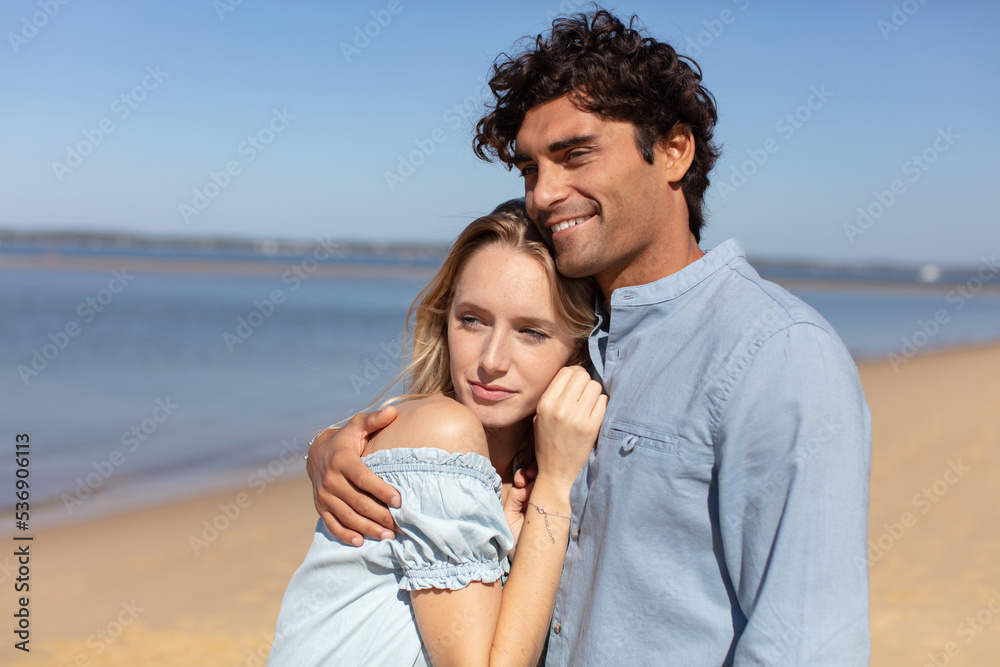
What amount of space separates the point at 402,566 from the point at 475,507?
279mm

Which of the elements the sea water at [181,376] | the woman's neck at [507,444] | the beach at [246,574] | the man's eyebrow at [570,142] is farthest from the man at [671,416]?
the beach at [246,574]

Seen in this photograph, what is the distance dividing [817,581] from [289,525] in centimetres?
618

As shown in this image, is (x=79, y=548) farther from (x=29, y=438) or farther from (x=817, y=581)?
(x=817, y=581)

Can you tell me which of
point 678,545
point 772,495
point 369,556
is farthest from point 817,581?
point 369,556

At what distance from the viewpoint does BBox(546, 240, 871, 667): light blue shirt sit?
1703 mm

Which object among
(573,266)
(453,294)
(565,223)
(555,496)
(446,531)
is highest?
(565,223)

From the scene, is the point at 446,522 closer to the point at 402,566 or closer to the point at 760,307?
the point at 402,566

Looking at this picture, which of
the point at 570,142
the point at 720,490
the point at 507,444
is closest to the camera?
the point at 720,490

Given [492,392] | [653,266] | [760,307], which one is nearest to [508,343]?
[492,392]

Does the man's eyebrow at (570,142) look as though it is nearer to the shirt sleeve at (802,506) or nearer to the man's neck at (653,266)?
the man's neck at (653,266)

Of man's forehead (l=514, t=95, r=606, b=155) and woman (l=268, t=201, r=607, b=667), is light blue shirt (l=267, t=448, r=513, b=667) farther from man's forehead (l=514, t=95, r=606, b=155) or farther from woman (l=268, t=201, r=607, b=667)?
man's forehead (l=514, t=95, r=606, b=155)

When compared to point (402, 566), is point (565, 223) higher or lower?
higher

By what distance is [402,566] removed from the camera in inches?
90.7

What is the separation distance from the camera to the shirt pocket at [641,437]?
2041mm
